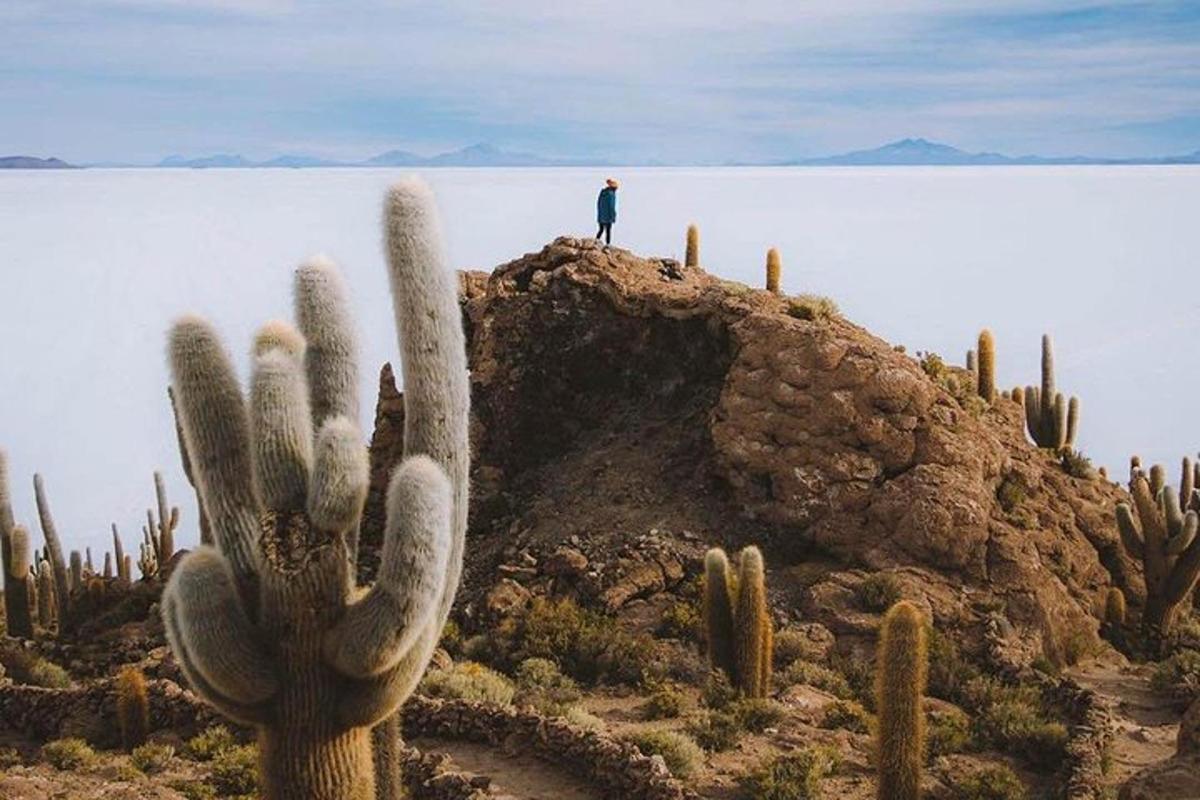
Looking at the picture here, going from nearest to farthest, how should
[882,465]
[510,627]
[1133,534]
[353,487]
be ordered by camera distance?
1. [353,487]
2. [510,627]
3. [882,465]
4. [1133,534]

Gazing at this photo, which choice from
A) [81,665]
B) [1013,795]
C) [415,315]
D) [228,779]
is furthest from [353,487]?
[81,665]

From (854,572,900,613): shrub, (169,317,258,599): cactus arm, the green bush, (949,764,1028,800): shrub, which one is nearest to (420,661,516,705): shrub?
the green bush

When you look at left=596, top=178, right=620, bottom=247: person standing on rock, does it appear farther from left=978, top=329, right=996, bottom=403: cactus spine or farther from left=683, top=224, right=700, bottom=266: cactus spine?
left=978, top=329, right=996, bottom=403: cactus spine

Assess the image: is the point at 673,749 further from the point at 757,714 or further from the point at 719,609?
the point at 719,609

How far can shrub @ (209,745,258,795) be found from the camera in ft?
41.6

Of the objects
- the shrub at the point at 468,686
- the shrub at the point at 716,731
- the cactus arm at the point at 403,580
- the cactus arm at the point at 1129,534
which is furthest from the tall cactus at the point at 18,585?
the cactus arm at the point at 1129,534

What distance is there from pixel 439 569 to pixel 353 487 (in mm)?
658

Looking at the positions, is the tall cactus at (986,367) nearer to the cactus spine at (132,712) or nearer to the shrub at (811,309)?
the shrub at (811,309)

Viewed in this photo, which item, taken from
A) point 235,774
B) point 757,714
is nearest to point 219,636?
point 235,774

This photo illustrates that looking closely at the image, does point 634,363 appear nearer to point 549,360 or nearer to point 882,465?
point 549,360

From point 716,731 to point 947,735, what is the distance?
8.07 ft

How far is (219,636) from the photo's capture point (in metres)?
7.36

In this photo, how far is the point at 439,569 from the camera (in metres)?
7.38

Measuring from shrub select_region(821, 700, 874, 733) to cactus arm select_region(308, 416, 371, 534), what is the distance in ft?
28.0
